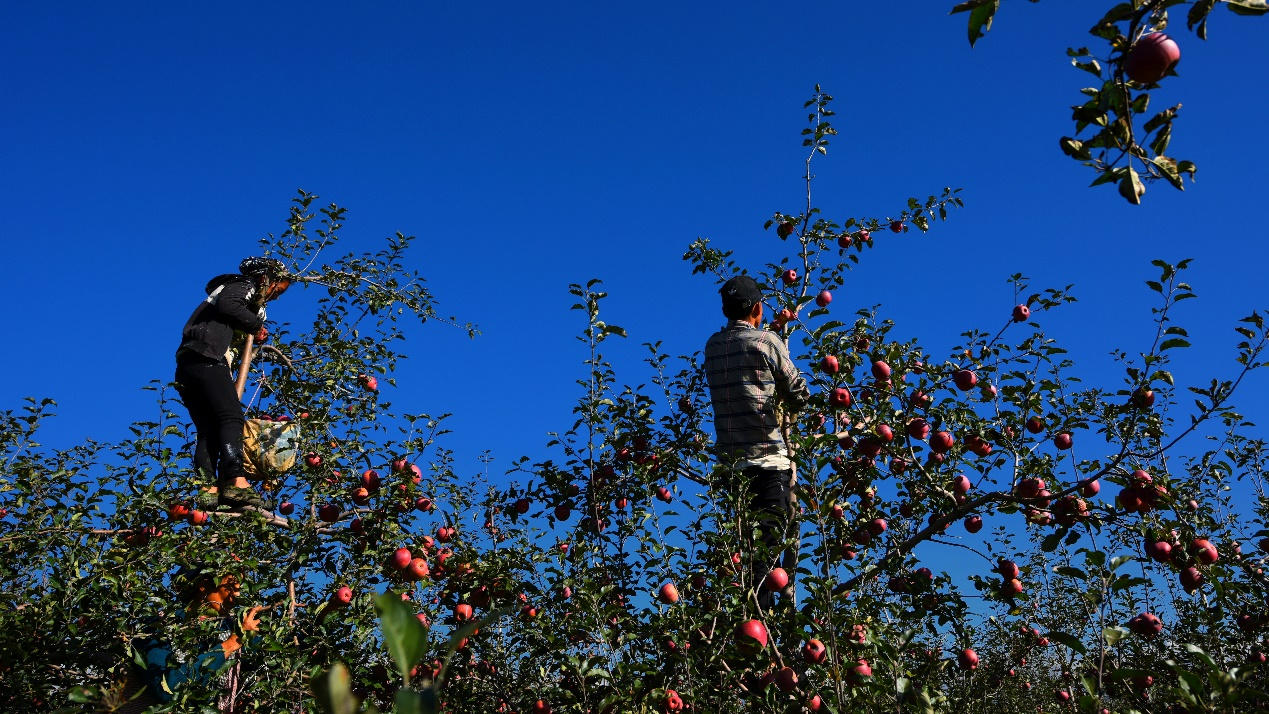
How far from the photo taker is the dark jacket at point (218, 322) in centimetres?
462

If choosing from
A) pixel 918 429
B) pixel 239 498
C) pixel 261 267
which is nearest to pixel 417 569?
pixel 239 498

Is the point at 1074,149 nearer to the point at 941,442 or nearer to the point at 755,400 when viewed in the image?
the point at 755,400

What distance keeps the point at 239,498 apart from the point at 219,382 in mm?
759

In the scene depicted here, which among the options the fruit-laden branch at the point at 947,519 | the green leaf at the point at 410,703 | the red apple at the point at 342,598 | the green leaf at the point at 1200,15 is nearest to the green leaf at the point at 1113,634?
the fruit-laden branch at the point at 947,519

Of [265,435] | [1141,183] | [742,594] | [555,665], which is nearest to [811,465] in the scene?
[742,594]

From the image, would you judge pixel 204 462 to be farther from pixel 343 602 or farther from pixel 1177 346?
pixel 1177 346

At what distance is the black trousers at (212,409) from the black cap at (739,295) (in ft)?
9.13

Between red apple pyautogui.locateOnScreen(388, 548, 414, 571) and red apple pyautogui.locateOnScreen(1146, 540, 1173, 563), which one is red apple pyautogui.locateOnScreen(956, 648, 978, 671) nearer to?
red apple pyautogui.locateOnScreen(1146, 540, 1173, 563)

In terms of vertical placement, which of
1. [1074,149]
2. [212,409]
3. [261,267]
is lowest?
[1074,149]

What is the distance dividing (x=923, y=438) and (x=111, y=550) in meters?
3.92

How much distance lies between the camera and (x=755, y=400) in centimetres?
407

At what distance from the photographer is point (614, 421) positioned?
15.7 feet

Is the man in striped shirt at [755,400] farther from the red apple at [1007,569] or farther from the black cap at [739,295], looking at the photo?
the red apple at [1007,569]

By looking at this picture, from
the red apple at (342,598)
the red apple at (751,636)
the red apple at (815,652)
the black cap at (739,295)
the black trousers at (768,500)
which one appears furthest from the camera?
the black cap at (739,295)
